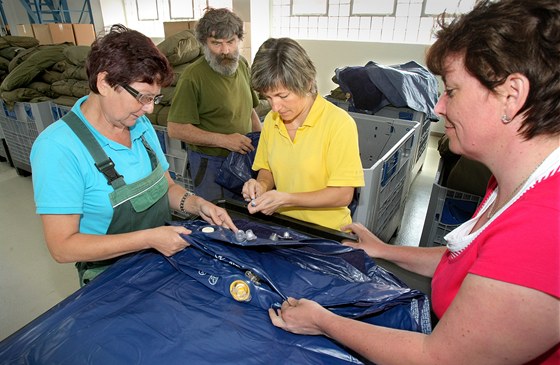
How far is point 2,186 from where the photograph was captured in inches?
152

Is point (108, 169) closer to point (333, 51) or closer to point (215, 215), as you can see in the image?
point (215, 215)

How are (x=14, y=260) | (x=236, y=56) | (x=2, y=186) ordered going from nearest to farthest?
1. (x=236, y=56)
2. (x=14, y=260)
3. (x=2, y=186)

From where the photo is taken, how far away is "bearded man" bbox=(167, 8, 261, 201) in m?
2.03

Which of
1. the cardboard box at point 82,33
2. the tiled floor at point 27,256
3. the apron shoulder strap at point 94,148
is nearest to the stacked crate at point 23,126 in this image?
the tiled floor at point 27,256

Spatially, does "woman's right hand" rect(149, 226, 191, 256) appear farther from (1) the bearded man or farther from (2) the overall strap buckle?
(1) the bearded man

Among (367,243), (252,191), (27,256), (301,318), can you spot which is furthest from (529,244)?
(27,256)

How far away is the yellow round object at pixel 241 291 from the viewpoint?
0.91 meters

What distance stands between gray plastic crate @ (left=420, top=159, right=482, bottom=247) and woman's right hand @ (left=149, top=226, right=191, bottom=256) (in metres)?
1.45

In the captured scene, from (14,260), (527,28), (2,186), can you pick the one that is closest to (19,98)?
(2,186)

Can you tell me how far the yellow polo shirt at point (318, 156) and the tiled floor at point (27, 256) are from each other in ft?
5.54

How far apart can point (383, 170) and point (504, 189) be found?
1160 mm

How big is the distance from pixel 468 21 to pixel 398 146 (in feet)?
4.55

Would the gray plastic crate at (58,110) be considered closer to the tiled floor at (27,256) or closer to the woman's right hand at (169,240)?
the tiled floor at (27,256)

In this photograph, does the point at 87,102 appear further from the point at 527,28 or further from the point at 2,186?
the point at 2,186
